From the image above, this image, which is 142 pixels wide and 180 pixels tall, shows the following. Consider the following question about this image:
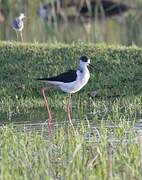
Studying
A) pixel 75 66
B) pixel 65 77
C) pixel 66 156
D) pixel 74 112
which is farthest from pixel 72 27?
pixel 66 156

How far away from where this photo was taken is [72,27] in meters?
24.0

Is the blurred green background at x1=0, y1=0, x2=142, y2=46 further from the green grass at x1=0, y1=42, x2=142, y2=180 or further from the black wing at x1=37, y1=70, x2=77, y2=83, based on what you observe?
the black wing at x1=37, y1=70, x2=77, y2=83

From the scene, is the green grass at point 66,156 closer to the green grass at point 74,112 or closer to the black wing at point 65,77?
the green grass at point 74,112

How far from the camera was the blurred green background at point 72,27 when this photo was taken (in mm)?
20562

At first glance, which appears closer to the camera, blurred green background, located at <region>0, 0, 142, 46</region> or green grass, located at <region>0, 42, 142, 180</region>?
A: green grass, located at <region>0, 42, 142, 180</region>

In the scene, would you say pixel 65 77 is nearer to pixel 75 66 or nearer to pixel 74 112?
pixel 74 112

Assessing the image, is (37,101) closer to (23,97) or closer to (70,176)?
(23,97)

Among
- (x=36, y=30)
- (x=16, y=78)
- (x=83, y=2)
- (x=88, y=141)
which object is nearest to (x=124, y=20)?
(x=83, y=2)

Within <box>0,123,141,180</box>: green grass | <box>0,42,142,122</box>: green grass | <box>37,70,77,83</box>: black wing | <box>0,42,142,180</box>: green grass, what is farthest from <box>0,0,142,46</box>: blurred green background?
<box>0,123,141,180</box>: green grass

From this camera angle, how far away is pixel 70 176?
6.46 meters

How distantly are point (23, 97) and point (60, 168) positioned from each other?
457 cm

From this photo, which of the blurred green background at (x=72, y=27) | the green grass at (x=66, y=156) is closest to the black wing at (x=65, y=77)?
the green grass at (x=66, y=156)

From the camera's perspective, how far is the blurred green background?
2056 cm

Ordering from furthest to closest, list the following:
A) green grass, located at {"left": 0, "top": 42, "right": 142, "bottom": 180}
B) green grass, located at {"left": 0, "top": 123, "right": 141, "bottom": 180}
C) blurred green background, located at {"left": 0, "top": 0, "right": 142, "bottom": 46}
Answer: blurred green background, located at {"left": 0, "top": 0, "right": 142, "bottom": 46} → green grass, located at {"left": 0, "top": 42, "right": 142, "bottom": 180} → green grass, located at {"left": 0, "top": 123, "right": 141, "bottom": 180}
